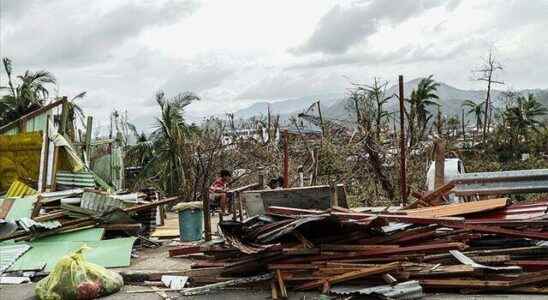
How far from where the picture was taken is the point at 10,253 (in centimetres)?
1002

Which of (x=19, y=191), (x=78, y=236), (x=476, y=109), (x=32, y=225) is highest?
(x=476, y=109)

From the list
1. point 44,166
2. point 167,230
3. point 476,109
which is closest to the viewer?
point 167,230

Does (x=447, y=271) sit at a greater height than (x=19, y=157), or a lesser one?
lesser

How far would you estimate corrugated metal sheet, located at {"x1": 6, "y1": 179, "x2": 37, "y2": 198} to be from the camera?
12929mm

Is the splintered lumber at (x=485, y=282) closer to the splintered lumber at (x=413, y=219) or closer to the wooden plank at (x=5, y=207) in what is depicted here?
the splintered lumber at (x=413, y=219)

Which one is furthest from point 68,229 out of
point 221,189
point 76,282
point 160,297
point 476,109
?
point 476,109

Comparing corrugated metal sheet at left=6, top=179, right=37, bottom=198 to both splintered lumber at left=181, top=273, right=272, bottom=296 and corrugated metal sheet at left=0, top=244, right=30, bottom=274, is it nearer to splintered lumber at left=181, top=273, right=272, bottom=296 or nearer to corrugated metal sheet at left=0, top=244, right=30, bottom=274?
corrugated metal sheet at left=0, top=244, right=30, bottom=274

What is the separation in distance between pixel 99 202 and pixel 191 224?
1.88 meters

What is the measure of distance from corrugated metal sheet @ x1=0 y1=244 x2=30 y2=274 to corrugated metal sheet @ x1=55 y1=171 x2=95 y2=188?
4037mm

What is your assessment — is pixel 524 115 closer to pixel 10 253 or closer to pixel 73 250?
pixel 73 250

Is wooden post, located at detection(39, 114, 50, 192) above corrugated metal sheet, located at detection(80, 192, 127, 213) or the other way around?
above

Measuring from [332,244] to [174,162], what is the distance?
13.8 m

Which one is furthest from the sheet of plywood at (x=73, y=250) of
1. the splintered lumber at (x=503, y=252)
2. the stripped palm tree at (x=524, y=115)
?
the stripped palm tree at (x=524, y=115)

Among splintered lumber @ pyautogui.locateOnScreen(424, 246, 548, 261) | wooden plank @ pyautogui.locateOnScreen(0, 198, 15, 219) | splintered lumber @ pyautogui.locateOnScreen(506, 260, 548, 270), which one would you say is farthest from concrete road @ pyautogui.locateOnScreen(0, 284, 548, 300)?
wooden plank @ pyautogui.locateOnScreen(0, 198, 15, 219)
